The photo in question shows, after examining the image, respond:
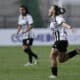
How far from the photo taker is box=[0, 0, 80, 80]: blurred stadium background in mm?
16594

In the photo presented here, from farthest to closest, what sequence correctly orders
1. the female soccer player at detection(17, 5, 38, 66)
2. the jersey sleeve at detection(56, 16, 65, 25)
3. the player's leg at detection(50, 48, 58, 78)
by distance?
the female soccer player at detection(17, 5, 38, 66)
the player's leg at detection(50, 48, 58, 78)
the jersey sleeve at detection(56, 16, 65, 25)

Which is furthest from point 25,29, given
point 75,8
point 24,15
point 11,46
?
point 75,8

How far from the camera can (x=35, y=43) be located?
106 feet

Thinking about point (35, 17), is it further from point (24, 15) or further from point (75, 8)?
point (24, 15)

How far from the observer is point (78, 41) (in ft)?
105

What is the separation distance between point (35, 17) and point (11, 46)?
5.69 m

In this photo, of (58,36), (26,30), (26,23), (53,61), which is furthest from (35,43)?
(58,36)

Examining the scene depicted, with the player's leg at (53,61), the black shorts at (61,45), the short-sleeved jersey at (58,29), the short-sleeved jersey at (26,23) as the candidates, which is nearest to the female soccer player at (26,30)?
the short-sleeved jersey at (26,23)

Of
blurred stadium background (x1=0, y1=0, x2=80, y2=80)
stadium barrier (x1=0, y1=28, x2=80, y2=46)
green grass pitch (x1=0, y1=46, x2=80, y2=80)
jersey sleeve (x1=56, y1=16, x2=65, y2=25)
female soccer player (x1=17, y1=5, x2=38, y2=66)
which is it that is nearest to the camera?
jersey sleeve (x1=56, y1=16, x2=65, y2=25)

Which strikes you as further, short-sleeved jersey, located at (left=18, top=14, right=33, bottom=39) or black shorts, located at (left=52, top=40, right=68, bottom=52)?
short-sleeved jersey, located at (left=18, top=14, right=33, bottom=39)

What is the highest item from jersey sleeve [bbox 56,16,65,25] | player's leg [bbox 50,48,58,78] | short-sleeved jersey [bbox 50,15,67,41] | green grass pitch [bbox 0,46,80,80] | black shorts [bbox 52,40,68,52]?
jersey sleeve [bbox 56,16,65,25]

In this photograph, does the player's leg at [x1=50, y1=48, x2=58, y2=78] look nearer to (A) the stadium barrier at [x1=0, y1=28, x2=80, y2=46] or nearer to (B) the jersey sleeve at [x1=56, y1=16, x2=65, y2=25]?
(B) the jersey sleeve at [x1=56, y1=16, x2=65, y2=25]

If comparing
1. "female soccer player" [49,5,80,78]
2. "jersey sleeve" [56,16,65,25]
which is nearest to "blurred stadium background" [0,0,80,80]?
"female soccer player" [49,5,80,78]

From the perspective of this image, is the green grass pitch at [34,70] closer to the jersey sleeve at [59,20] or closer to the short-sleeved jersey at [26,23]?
the short-sleeved jersey at [26,23]
